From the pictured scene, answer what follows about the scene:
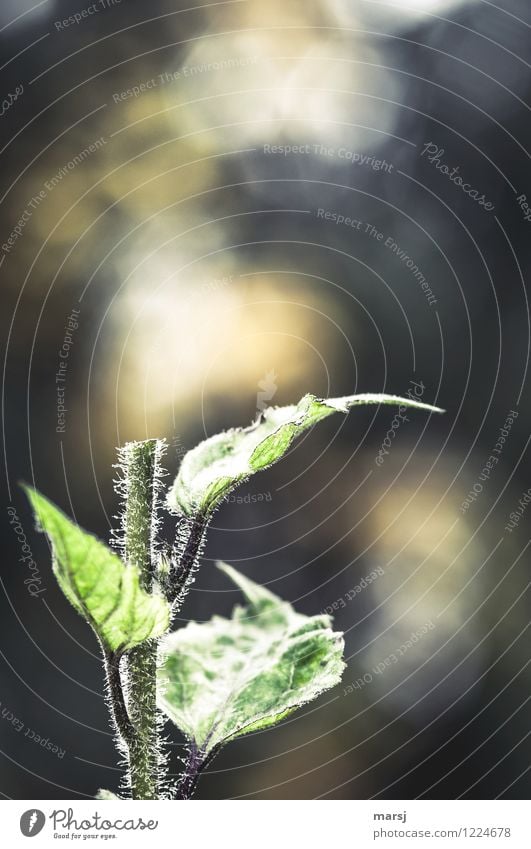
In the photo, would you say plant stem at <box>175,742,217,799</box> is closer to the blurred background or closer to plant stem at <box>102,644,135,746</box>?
plant stem at <box>102,644,135,746</box>

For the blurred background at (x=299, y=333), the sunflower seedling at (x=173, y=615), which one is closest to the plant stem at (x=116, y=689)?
the sunflower seedling at (x=173, y=615)

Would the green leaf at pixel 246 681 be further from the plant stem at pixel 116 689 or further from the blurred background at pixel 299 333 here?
the blurred background at pixel 299 333

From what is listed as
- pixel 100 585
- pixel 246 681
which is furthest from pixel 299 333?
pixel 100 585

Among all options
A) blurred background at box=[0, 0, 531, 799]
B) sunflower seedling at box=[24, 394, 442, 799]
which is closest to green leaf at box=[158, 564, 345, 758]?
sunflower seedling at box=[24, 394, 442, 799]

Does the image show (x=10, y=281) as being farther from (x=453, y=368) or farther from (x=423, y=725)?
(x=423, y=725)

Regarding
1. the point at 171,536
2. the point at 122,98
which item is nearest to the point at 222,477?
the point at 171,536

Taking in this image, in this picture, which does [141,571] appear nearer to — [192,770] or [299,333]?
[192,770]
